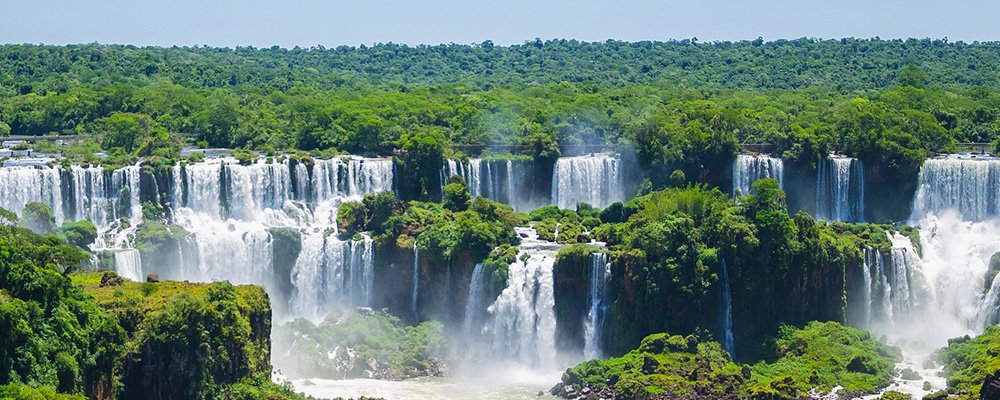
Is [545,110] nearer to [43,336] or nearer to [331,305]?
[331,305]

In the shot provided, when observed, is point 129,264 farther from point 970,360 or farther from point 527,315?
point 970,360

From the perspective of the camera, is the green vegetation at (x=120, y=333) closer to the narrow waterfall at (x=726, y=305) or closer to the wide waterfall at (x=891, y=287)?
the narrow waterfall at (x=726, y=305)

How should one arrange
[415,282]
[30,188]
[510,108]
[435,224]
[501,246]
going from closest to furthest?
1. [501,246]
2. [415,282]
3. [435,224]
4. [30,188]
5. [510,108]

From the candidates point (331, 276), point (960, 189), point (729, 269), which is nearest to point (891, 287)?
point (729, 269)

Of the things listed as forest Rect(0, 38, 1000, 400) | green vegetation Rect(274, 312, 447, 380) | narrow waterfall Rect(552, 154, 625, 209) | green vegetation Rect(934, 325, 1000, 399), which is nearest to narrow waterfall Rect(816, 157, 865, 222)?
forest Rect(0, 38, 1000, 400)

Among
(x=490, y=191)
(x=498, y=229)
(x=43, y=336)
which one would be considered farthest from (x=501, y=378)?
(x=43, y=336)

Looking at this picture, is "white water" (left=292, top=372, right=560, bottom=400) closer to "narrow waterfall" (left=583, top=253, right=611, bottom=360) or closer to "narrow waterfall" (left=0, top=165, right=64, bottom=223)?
"narrow waterfall" (left=583, top=253, right=611, bottom=360)

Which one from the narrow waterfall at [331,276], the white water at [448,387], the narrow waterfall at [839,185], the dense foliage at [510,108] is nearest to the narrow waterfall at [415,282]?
the narrow waterfall at [331,276]
